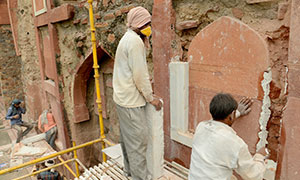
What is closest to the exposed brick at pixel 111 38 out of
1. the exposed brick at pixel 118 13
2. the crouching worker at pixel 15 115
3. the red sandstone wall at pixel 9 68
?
the exposed brick at pixel 118 13

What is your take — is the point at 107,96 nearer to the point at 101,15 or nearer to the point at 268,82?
the point at 101,15

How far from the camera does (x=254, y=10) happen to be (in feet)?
5.75

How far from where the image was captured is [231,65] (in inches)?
74.2

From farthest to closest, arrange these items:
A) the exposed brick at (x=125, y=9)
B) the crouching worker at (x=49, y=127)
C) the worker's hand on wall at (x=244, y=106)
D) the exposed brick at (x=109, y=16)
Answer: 1. the crouching worker at (x=49, y=127)
2. the exposed brick at (x=109, y=16)
3. the exposed brick at (x=125, y=9)
4. the worker's hand on wall at (x=244, y=106)

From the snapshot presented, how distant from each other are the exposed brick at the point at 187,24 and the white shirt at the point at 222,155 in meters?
1.08

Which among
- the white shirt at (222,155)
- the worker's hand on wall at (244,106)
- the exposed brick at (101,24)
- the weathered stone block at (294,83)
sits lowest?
the white shirt at (222,155)

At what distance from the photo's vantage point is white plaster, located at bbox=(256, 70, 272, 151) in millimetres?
1682

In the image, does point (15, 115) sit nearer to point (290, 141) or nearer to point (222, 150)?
point (222, 150)

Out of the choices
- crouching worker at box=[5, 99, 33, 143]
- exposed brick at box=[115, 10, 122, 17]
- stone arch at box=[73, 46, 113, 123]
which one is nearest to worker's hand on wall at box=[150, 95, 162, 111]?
exposed brick at box=[115, 10, 122, 17]

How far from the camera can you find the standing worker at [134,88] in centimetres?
184

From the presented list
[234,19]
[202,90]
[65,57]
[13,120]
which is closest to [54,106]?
[65,57]

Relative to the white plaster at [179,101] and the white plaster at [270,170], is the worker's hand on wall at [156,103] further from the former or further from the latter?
the white plaster at [270,170]

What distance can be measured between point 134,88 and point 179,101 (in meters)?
0.66

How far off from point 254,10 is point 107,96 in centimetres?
348
